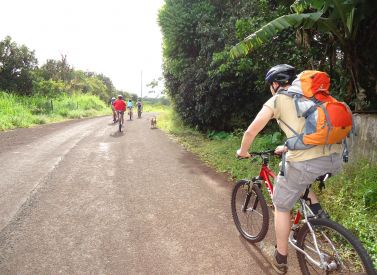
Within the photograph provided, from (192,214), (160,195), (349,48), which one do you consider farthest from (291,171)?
(349,48)

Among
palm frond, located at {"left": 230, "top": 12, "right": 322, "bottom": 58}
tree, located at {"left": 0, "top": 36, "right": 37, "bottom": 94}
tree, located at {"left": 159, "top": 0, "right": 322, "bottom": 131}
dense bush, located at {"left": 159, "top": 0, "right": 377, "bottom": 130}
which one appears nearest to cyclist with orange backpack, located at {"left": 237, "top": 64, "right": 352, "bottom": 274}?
palm frond, located at {"left": 230, "top": 12, "right": 322, "bottom": 58}

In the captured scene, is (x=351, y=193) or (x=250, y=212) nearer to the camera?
(x=250, y=212)

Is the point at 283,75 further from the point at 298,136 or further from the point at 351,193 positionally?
the point at 351,193

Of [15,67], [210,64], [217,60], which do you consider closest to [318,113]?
[217,60]

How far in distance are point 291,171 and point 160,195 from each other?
12.2 feet

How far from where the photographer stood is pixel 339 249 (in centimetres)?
305

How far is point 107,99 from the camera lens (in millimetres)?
62188

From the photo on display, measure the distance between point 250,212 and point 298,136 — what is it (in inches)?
72.2

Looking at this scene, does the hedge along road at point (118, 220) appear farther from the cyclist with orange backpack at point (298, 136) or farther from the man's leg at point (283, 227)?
the cyclist with orange backpack at point (298, 136)

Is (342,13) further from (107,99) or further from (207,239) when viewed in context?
(107,99)

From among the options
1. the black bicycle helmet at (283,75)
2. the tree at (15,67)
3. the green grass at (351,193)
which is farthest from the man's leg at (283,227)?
the tree at (15,67)

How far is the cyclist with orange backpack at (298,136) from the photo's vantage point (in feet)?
9.68

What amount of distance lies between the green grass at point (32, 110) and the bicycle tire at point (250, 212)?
15329mm

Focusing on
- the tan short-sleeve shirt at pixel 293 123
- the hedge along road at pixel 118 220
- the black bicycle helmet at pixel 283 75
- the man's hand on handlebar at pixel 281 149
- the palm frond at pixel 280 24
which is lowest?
the hedge along road at pixel 118 220
